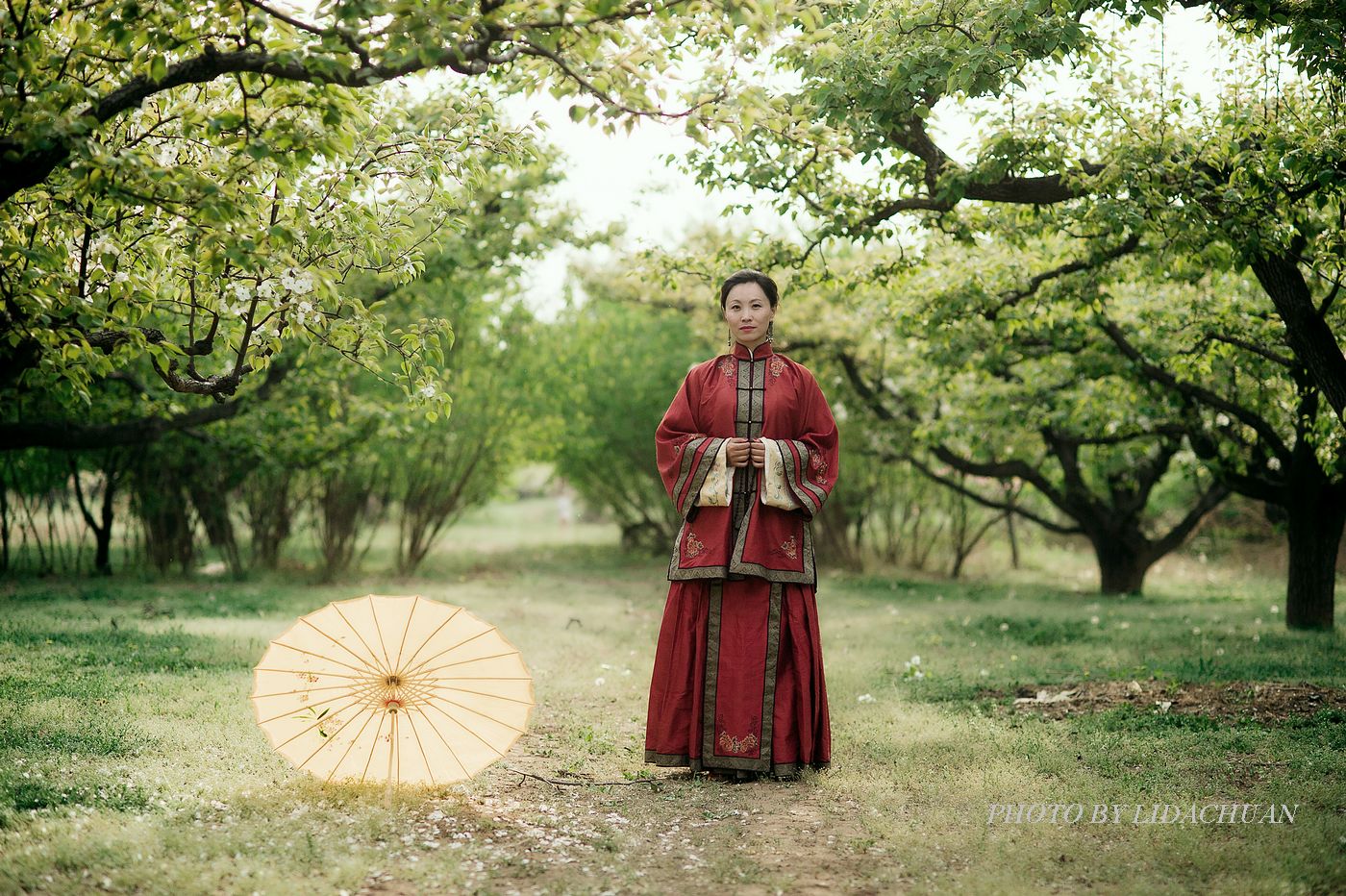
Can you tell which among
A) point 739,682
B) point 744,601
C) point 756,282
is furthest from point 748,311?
point 739,682

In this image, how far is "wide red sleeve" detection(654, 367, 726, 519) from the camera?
4.62 meters

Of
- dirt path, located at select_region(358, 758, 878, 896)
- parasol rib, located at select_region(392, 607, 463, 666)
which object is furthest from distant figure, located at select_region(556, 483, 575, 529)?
parasol rib, located at select_region(392, 607, 463, 666)

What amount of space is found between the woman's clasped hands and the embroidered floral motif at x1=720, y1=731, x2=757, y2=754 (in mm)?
A: 1178

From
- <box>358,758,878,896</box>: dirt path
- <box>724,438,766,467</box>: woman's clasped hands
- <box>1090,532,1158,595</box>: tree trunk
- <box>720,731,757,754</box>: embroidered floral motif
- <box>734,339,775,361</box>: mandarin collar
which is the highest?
<box>734,339,775,361</box>: mandarin collar

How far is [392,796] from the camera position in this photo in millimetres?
3814

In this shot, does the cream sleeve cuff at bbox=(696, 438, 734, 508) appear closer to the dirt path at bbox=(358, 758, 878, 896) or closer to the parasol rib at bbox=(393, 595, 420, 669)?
the dirt path at bbox=(358, 758, 878, 896)

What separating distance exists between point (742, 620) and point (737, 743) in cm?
53

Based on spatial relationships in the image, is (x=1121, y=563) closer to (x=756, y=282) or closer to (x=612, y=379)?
(x=612, y=379)

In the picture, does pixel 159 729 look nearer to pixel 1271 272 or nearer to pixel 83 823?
pixel 83 823

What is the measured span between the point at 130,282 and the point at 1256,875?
4.65 meters

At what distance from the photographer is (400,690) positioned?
12.5 feet

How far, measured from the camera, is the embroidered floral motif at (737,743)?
4.47 metres

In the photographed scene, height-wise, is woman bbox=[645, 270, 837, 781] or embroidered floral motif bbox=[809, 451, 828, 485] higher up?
embroidered floral motif bbox=[809, 451, 828, 485]

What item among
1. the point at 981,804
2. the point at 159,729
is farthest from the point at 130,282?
the point at 981,804
